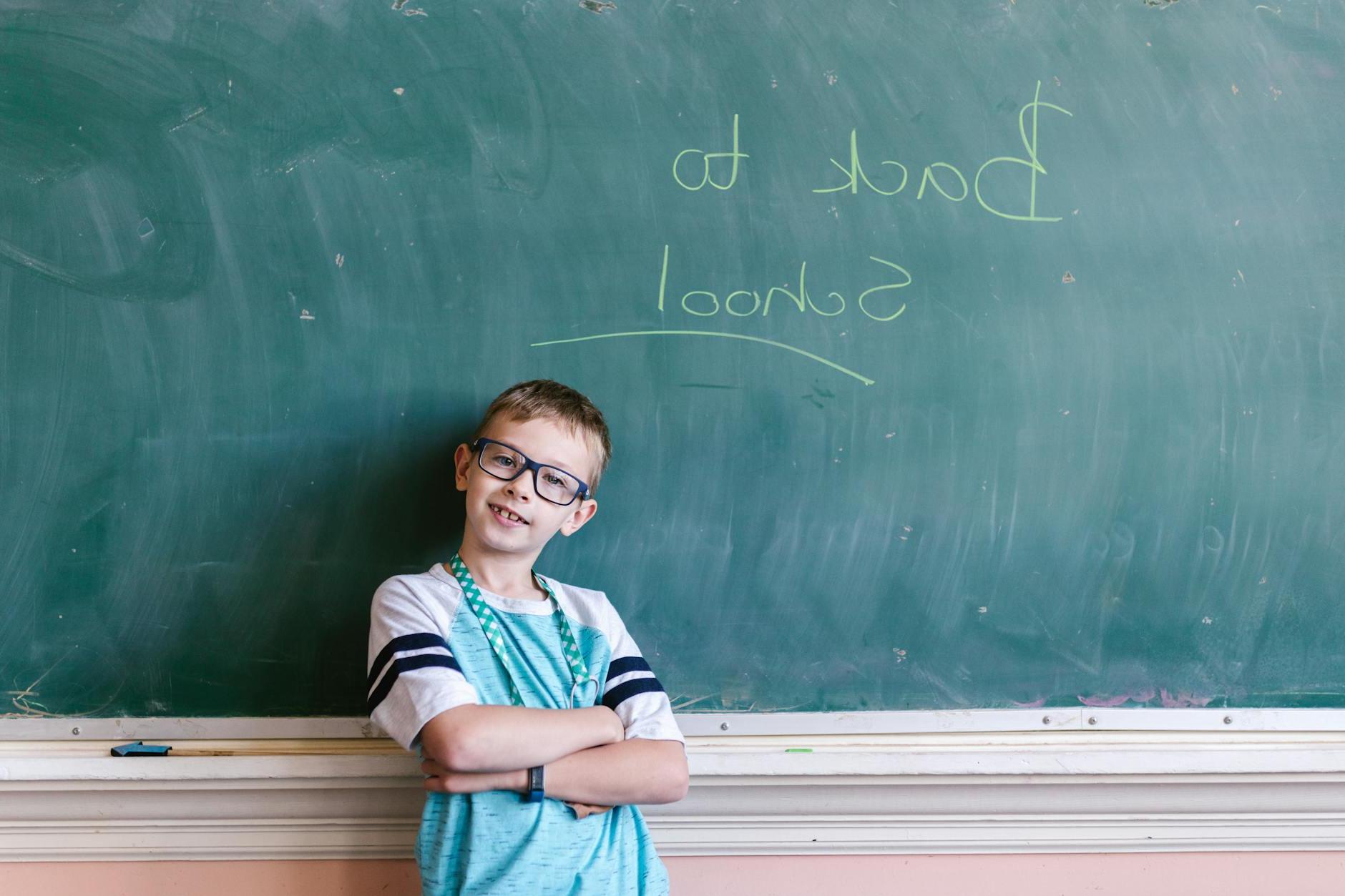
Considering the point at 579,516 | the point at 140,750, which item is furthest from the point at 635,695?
the point at 140,750

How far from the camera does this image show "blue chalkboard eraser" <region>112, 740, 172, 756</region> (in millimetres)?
1359

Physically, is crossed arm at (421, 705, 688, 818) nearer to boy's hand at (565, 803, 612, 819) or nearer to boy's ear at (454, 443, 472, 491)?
boy's hand at (565, 803, 612, 819)

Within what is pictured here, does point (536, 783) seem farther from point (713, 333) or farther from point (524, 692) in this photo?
point (713, 333)

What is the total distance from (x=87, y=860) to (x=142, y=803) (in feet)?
0.44

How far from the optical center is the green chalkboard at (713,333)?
1384mm

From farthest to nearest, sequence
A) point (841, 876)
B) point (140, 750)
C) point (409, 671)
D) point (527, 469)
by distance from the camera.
Result: point (841, 876), point (140, 750), point (527, 469), point (409, 671)

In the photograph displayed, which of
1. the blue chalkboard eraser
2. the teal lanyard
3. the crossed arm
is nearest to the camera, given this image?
the crossed arm

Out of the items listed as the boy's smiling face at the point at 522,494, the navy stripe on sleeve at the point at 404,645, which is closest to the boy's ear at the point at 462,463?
the boy's smiling face at the point at 522,494

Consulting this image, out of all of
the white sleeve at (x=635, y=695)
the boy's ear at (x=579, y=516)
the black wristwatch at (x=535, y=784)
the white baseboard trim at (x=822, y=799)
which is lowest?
the white baseboard trim at (x=822, y=799)

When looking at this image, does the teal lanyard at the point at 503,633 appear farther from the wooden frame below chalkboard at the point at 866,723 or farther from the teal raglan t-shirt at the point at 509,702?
the wooden frame below chalkboard at the point at 866,723

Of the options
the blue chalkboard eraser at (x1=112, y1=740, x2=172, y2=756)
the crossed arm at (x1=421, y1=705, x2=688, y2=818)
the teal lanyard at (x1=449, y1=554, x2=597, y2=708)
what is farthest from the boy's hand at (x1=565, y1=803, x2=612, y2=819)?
the blue chalkboard eraser at (x1=112, y1=740, x2=172, y2=756)

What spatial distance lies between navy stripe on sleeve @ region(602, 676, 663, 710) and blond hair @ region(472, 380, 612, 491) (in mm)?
280

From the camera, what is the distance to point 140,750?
1361 millimetres

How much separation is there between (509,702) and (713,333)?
619 mm
